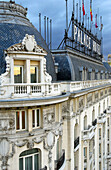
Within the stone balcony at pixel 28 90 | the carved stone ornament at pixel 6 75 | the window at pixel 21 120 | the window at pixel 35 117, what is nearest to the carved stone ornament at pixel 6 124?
the window at pixel 21 120

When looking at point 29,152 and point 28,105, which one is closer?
point 28,105

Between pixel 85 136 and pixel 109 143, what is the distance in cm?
2309

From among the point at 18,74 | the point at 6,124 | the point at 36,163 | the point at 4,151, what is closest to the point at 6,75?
the point at 18,74

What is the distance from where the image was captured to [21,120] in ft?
50.3

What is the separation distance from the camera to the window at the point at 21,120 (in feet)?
49.8

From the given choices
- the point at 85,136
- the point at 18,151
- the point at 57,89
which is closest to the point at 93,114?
the point at 85,136

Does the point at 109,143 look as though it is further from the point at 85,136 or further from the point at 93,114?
the point at 85,136

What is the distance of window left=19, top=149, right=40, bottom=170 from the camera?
15.4m

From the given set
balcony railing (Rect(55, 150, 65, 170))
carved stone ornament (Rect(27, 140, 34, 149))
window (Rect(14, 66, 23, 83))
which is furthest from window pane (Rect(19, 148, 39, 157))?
window (Rect(14, 66, 23, 83))

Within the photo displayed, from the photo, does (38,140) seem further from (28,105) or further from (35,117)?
(28,105)

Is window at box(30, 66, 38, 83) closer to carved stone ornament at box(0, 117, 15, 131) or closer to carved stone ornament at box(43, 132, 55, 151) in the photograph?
carved stone ornament at box(0, 117, 15, 131)

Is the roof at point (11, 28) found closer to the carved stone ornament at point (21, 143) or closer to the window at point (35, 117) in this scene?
the window at point (35, 117)

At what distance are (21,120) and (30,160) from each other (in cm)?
344

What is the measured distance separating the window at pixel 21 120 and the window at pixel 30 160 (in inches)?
79.3
